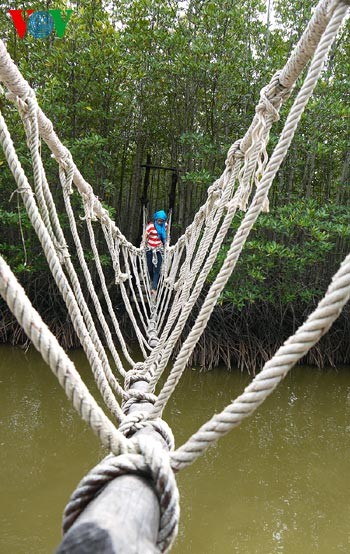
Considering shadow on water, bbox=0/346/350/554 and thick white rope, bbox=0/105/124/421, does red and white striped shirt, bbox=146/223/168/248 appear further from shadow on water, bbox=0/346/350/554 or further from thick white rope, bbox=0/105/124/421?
thick white rope, bbox=0/105/124/421

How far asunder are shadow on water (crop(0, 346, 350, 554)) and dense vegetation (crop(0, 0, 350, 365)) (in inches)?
32.7

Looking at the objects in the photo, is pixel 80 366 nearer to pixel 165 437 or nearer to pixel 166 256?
pixel 166 256

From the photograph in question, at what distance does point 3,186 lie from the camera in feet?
13.3

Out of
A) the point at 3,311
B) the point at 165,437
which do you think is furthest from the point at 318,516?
the point at 3,311

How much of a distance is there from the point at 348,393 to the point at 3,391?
267 cm

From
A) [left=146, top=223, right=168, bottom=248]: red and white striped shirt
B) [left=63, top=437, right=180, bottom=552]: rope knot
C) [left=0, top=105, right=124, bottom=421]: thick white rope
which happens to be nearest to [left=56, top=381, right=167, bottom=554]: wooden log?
[left=63, top=437, right=180, bottom=552]: rope knot

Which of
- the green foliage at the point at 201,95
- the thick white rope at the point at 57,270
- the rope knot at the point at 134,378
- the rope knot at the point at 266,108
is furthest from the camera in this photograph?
the green foliage at the point at 201,95

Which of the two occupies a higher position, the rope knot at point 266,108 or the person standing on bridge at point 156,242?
the rope knot at point 266,108

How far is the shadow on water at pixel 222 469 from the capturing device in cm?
180

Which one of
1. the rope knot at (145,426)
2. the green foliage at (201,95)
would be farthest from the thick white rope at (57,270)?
the green foliage at (201,95)

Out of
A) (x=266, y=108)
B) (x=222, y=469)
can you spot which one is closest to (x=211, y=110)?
(x=222, y=469)

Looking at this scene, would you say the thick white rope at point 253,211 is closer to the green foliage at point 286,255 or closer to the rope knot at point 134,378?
the rope knot at point 134,378

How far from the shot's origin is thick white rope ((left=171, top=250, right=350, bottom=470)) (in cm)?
33

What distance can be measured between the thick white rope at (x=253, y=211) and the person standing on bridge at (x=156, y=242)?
2.59 metres
